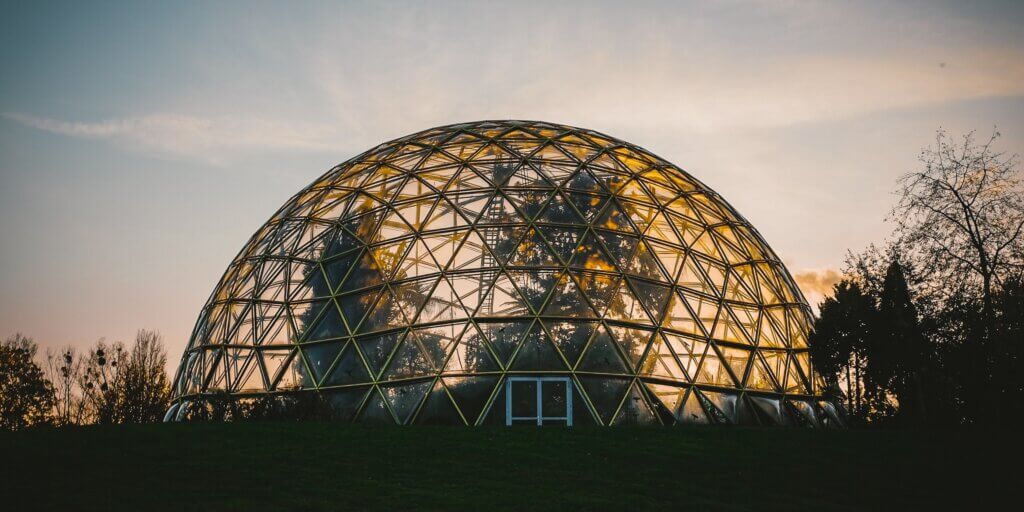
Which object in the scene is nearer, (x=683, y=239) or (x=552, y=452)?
(x=552, y=452)

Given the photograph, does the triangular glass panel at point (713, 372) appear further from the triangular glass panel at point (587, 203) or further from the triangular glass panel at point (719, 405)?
the triangular glass panel at point (587, 203)

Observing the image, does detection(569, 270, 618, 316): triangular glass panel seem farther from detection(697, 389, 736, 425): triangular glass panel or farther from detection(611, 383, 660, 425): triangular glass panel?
detection(697, 389, 736, 425): triangular glass panel

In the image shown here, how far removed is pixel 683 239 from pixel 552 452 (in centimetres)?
1126

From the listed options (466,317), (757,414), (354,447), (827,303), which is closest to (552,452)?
(354,447)

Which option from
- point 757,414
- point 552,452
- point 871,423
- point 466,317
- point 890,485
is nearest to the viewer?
point 890,485

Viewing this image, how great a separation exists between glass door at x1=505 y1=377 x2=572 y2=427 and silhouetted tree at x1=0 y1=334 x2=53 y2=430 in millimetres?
39730

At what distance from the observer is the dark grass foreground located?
13.2 m

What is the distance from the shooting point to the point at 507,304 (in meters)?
22.2

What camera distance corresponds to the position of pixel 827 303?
26.9 metres

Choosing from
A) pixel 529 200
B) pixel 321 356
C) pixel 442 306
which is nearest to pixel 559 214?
pixel 529 200

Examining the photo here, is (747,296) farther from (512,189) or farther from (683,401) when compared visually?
(512,189)

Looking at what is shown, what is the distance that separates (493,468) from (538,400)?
594cm

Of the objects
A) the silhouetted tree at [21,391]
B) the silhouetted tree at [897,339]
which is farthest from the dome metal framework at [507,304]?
the silhouetted tree at [21,391]

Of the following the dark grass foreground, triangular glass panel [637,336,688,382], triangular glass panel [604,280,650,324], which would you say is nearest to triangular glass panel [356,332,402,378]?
the dark grass foreground
